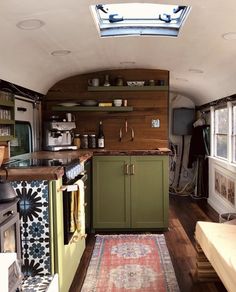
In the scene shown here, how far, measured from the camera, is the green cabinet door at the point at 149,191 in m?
4.59

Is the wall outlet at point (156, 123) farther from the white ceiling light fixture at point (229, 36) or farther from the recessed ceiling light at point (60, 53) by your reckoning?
the white ceiling light fixture at point (229, 36)

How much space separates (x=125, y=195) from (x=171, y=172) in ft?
11.1

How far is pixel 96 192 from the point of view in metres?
4.63

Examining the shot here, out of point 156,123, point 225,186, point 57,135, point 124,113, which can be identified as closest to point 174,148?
point 225,186

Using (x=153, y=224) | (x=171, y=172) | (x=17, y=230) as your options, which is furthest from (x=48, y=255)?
(x=171, y=172)

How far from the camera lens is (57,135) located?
15.9 feet

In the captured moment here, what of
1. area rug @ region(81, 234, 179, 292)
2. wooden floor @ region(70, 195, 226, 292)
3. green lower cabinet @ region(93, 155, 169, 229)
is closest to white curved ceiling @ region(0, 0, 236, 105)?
green lower cabinet @ region(93, 155, 169, 229)

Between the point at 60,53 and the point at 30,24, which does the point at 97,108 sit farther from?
the point at 30,24

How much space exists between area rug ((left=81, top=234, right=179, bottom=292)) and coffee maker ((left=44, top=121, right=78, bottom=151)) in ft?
4.41

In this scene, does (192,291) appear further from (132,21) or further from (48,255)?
(132,21)

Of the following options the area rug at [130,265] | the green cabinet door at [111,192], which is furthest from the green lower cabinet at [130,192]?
the area rug at [130,265]

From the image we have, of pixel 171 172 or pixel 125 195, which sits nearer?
pixel 125 195

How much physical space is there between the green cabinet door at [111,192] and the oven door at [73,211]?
1426 mm

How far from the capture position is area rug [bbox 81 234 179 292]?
10.2ft
